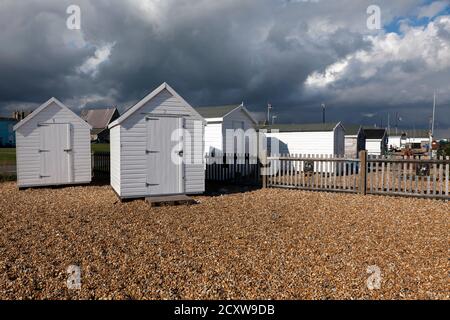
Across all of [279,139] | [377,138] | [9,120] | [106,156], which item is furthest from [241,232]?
[9,120]

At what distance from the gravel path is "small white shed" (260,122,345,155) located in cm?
1114

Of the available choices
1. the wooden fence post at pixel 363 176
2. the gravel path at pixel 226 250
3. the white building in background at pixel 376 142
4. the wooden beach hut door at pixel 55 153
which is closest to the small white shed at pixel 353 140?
the white building in background at pixel 376 142

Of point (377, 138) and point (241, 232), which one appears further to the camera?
point (377, 138)

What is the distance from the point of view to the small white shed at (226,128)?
1678 centimetres

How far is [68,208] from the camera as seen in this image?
919 centimetres

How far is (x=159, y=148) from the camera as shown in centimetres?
1056

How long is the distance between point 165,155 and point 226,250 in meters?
5.71

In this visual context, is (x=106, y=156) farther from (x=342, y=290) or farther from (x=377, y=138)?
(x=377, y=138)

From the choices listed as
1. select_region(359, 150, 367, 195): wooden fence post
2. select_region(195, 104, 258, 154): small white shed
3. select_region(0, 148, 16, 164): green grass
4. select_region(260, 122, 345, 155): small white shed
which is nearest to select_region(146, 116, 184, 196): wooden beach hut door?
select_region(195, 104, 258, 154): small white shed

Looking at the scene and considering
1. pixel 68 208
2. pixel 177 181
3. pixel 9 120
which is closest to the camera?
pixel 68 208

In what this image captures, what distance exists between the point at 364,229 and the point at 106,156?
13669 mm

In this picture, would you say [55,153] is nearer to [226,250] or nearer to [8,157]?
[226,250]
